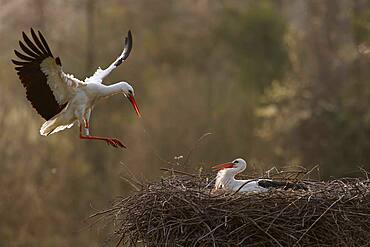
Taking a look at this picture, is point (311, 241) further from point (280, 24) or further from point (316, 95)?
point (280, 24)

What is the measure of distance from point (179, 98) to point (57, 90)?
13409mm

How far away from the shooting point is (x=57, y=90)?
1084cm

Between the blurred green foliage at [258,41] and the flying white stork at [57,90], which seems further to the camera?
the blurred green foliage at [258,41]

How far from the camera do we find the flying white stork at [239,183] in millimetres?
9773

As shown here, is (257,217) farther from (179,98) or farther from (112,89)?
(179,98)

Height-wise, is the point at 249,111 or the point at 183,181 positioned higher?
the point at 183,181

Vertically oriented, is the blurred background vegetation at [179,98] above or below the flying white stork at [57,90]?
below

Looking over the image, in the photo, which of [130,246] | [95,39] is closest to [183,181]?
[130,246]

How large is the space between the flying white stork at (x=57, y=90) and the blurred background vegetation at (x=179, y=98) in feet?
28.6

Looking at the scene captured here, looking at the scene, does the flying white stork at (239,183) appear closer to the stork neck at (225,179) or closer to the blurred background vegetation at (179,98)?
the stork neck at (225,179)

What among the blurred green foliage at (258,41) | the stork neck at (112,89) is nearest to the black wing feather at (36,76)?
A: the stork neck at (112,89)

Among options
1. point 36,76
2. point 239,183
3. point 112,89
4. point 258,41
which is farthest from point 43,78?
point 258,41

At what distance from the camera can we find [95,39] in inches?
997

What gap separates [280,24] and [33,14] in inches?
321
